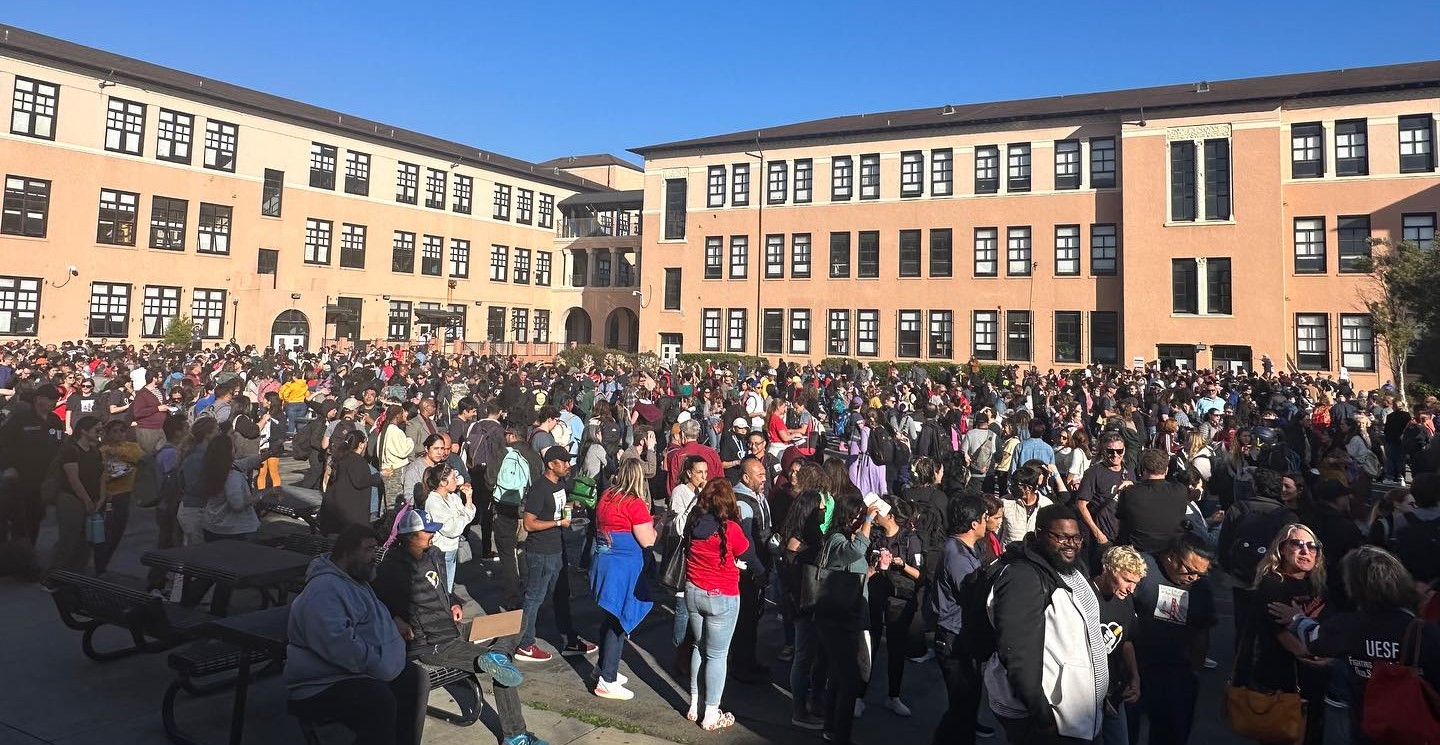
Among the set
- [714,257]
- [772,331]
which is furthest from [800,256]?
[714,257]

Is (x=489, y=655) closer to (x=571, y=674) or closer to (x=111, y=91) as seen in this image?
(x=571, y=674)

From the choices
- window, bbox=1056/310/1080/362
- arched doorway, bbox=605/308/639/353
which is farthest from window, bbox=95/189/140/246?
window, bbox=1056/310/1080/362

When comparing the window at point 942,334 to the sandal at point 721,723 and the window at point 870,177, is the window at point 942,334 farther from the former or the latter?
the sandal at point 721,723

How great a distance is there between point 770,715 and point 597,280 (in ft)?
153

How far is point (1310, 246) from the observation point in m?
30.0

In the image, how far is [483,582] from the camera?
8812 millimetres

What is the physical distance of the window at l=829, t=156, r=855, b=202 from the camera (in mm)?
37906

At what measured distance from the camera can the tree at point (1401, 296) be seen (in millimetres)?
21828

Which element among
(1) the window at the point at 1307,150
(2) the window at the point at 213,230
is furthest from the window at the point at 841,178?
(2) the window at the point at 213,230

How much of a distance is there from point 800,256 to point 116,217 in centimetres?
3025

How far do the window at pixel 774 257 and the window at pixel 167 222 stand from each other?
87.8 ft

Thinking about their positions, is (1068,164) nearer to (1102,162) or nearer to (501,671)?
(1102,162)

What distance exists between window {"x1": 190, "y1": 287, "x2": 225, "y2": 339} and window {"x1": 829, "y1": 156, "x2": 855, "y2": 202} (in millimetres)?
29059

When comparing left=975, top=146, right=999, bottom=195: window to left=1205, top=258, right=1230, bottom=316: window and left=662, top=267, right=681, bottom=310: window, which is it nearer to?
left=1205, top=258, right=1230, bottom=316: window
